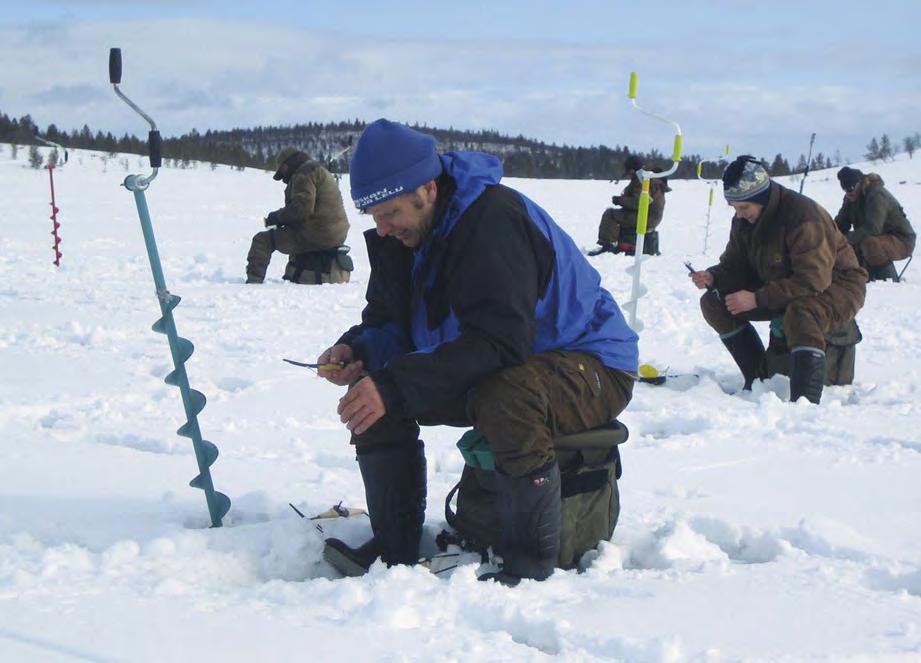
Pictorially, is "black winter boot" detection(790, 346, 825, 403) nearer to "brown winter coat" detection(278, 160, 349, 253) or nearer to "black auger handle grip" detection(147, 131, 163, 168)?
"black auger handle grip" detection(147, 131, 163, 168)

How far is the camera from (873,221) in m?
10.2

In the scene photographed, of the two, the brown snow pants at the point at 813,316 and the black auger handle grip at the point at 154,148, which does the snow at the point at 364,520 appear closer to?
the brown snow pants at the point at 813,316

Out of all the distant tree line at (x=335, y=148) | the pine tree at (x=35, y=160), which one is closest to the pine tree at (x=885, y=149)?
the distant tree line at (x=335, y=148)

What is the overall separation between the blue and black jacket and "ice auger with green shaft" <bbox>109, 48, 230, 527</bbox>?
1.86 feet

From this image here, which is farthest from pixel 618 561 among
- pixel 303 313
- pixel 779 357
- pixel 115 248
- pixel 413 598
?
pixel 115 248

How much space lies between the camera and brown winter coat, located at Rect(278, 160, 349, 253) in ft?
31.9

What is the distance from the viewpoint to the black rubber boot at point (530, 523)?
109 inches

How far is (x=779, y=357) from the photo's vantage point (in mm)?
5637

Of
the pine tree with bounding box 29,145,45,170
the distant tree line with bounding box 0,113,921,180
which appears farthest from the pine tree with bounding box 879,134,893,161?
the pine tree with bounding box 29,145,45,170

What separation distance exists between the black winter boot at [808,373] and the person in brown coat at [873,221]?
17.7ft

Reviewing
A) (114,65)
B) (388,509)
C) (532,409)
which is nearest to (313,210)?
(114,65)

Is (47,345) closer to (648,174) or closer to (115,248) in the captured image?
(648,174)

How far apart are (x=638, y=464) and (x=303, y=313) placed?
430 cm

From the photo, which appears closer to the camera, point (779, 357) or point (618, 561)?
point (618, 561)
